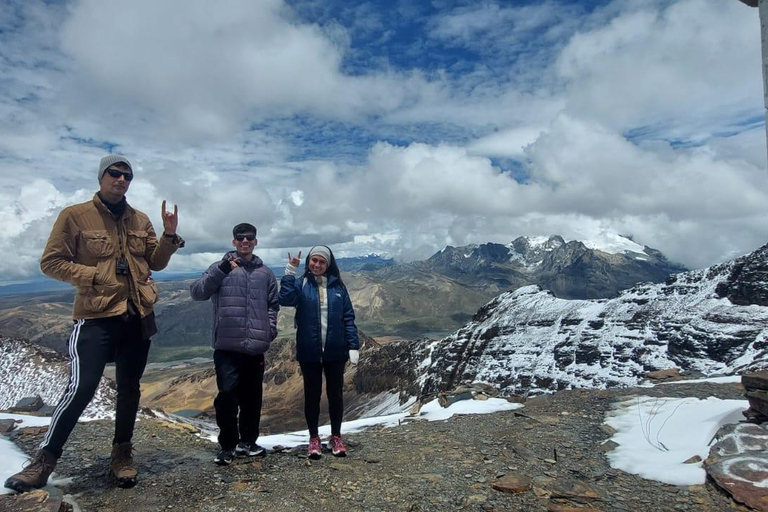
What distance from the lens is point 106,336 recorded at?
6.03 m

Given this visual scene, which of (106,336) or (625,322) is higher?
(106,336)

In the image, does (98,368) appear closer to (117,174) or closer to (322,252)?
(117,174)

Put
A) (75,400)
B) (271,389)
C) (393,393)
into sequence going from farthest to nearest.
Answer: (271,389), (393,393), (75,400)

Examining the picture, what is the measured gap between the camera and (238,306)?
7410 mm

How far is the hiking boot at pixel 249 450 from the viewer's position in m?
7.66

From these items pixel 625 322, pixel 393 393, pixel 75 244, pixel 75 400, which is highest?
pixel 75 244

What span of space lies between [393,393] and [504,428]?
366ft

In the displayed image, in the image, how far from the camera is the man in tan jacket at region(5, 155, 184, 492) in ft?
18.8

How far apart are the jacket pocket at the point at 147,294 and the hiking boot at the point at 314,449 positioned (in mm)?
3733

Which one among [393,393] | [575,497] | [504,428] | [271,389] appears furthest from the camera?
[271,389]

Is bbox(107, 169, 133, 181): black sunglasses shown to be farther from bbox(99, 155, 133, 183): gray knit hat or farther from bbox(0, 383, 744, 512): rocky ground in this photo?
bbox(0, 383, 744, 512): rocky ground

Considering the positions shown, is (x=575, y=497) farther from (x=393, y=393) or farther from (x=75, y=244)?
(x=393, y=393)

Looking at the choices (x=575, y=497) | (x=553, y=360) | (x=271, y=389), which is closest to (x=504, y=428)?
(x=575, y=497)

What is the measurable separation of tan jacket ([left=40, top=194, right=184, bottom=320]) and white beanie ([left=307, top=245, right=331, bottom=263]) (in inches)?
99.8
